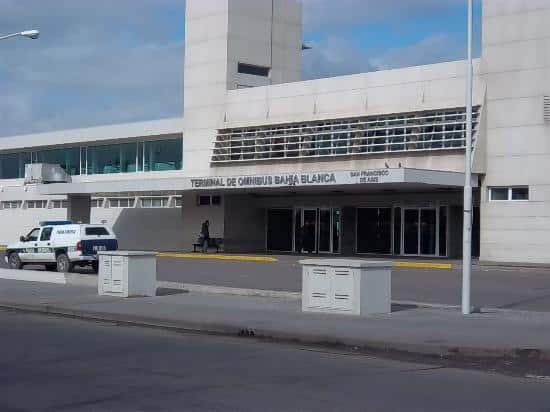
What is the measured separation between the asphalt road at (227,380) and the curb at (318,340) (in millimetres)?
537

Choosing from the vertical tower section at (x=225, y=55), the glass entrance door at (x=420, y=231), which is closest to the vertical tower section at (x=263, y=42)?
the vertical tower section at (x=225, y=55)

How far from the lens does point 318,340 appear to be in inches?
578

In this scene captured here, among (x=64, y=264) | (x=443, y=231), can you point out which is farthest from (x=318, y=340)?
(x=443, y=231)

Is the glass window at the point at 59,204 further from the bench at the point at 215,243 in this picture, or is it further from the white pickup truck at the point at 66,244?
the white pickup truck at the point at 66,244

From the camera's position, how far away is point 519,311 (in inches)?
709

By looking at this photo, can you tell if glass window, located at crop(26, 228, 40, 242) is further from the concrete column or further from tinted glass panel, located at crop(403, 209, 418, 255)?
tinted glass panel, located at crop(403, 209, 418, 255)

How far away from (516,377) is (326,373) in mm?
2495

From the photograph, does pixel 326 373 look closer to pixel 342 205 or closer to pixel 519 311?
pixel 519 311

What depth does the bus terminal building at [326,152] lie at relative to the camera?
32906 mm

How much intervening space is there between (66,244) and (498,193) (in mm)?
16413

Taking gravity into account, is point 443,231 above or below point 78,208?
below

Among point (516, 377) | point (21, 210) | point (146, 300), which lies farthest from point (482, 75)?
point (21, 210)

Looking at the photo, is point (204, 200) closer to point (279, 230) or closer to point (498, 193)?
point (279, 230)

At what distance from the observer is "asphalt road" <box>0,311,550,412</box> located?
9.34 m
